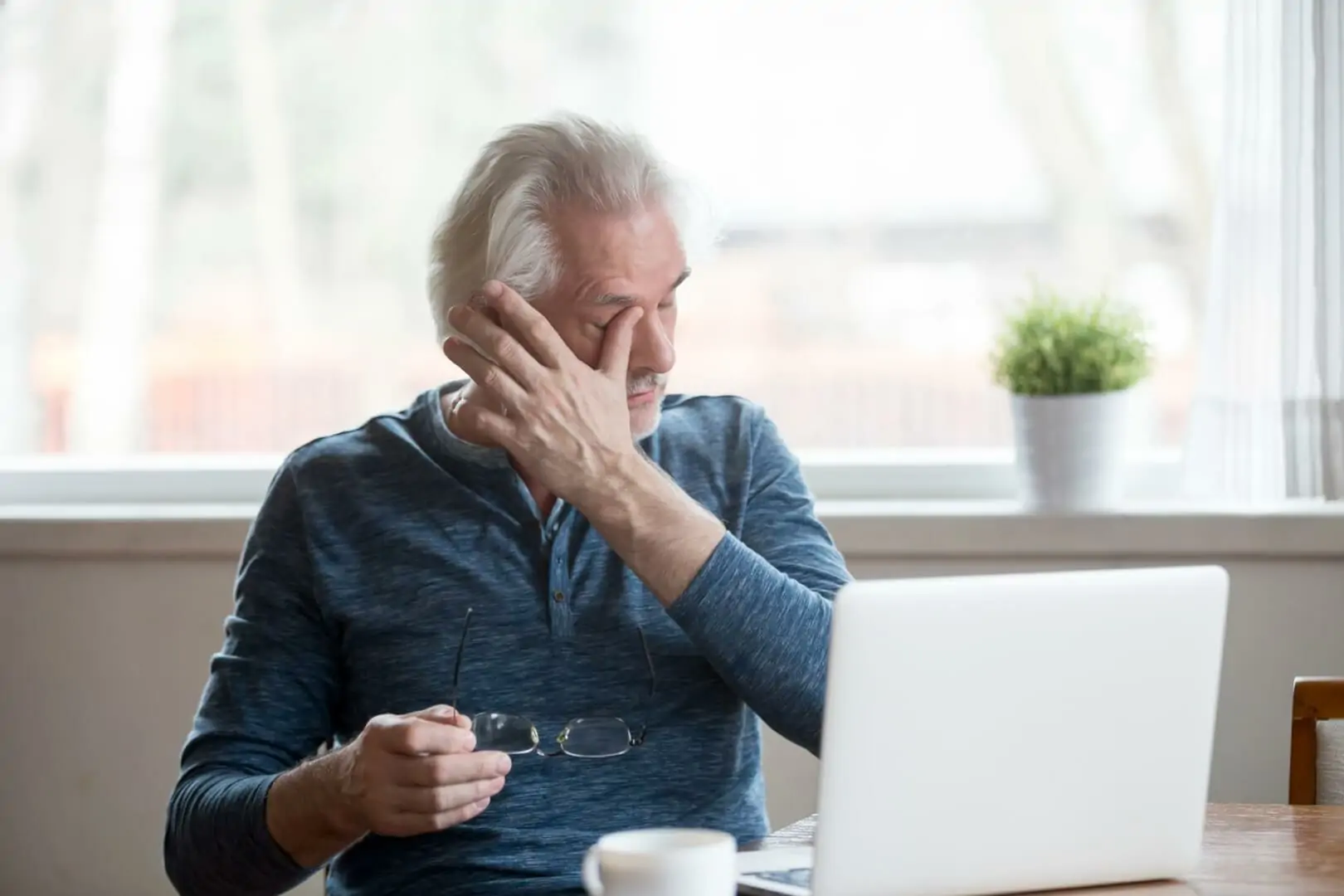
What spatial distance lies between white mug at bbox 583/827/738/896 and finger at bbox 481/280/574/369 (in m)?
0.61

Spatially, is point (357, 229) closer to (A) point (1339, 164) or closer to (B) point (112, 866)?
(B) point (112, 866)

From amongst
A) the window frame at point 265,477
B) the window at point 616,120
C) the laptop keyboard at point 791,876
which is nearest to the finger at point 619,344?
the laptop keyboard at point 791,876

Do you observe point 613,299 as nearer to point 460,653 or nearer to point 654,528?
point 654,528

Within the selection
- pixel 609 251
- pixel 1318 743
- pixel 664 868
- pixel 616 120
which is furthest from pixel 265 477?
pixel 664 868

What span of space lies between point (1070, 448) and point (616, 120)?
841 millimetres

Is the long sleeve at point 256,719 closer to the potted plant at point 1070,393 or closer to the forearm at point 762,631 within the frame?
the forearm at point 762,631

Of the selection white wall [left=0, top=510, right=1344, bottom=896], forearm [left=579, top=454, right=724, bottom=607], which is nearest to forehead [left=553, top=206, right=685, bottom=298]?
forearm [left=579, top=454, right=724, bottom=607]

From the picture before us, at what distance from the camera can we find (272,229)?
259 cm

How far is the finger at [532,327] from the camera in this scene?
143 cm

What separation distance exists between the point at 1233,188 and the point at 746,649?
1172mm

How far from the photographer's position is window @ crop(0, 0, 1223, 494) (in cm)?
237

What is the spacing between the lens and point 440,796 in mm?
1171

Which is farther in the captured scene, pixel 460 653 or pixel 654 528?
pixel 460 653

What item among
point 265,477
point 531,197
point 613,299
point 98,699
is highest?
point 531,197
